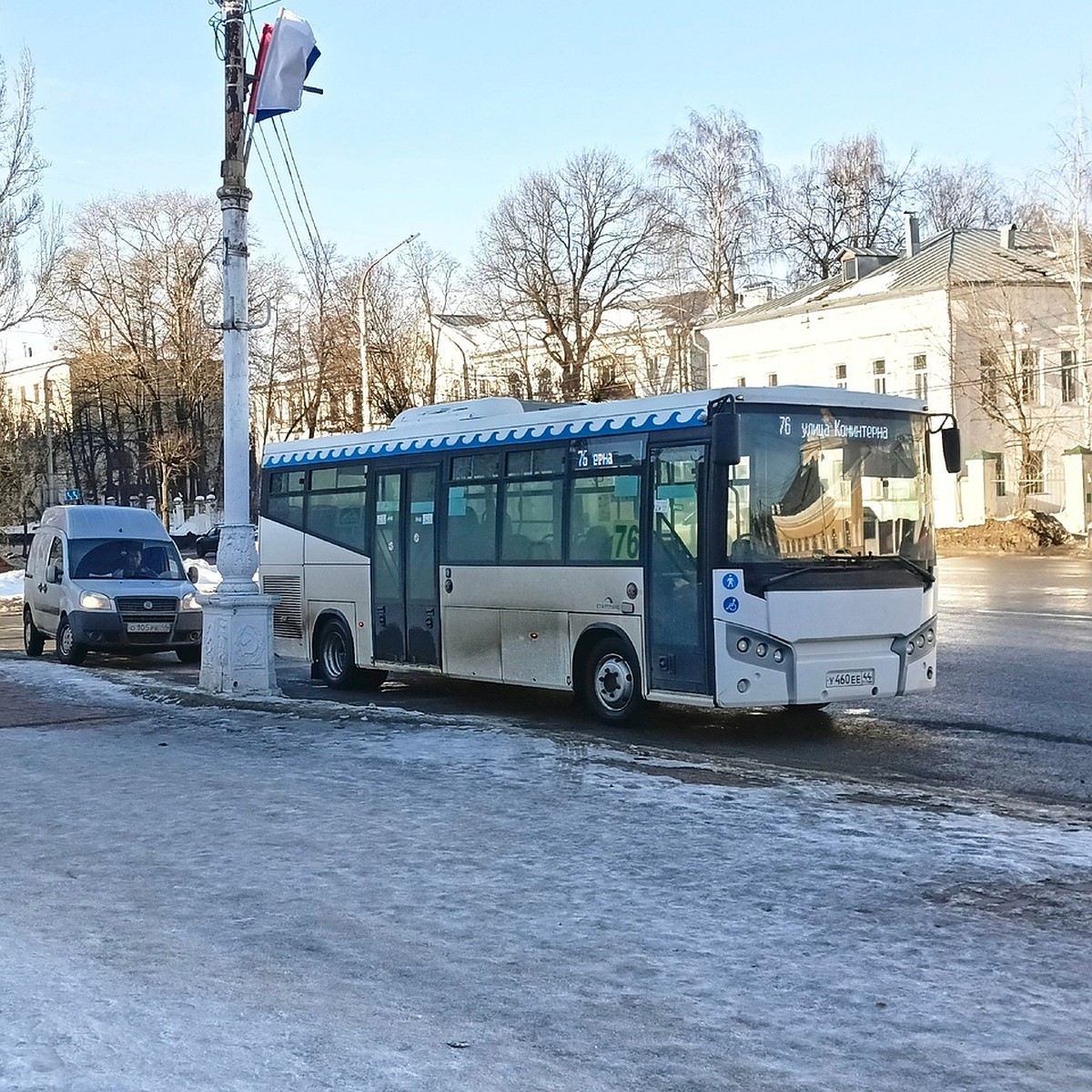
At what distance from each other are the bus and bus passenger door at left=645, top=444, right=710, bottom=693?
0.05 feet

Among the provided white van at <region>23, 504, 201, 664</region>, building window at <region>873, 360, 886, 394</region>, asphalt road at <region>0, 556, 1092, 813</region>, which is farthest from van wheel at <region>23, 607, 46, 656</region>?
building window at <region>873, 360, 886, 394</region>

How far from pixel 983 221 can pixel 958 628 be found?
2254 inches

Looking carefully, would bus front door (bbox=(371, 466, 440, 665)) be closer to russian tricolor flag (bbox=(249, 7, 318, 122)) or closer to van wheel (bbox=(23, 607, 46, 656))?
russian tricolor flag (bbox=(249, 7, 318, 122))

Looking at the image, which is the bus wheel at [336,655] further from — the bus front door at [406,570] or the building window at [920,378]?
the building window at [920,378]

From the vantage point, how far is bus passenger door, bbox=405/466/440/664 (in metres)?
15.0

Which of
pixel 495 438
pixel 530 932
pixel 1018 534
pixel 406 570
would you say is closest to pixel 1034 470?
pixel 1018 534

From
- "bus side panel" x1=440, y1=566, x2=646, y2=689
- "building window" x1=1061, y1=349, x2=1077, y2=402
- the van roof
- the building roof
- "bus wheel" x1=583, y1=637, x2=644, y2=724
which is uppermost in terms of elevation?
the building roof

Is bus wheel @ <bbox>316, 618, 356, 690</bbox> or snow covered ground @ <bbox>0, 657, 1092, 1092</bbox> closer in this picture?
snow covered ground @ <bbox>0, 657, 1092, 1092</bbox>

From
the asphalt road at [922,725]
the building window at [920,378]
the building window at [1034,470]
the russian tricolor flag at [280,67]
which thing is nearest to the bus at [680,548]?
the asphalt road at [922,725]

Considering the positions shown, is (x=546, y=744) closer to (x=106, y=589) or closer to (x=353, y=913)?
(x=353, y=913)

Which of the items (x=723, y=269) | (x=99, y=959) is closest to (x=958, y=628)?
(x=99, y=959)

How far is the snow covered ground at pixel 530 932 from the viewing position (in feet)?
14.9

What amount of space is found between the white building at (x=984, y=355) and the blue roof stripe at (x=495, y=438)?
34.1 meters

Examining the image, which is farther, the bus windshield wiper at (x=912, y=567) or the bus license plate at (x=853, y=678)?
the bus windshield wiper at (x=912, y=567)
